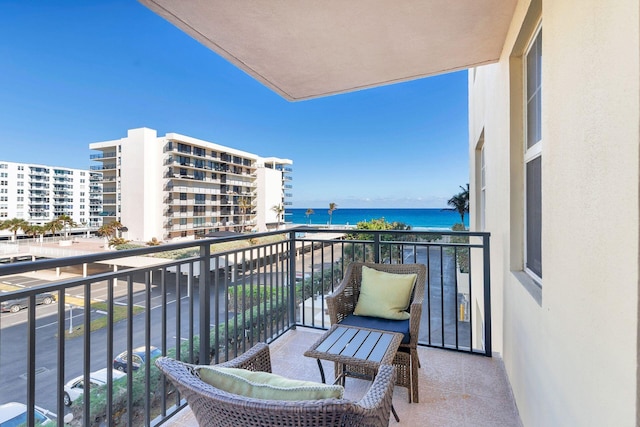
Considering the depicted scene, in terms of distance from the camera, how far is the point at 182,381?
36.9 inches

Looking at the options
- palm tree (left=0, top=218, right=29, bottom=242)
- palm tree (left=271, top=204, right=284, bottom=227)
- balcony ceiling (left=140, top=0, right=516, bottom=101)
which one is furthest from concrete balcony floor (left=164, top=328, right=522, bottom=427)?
palm tree (left=0, top=218, right=29, bottom=242)

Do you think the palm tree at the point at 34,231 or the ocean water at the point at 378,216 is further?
the ocean water at the point at 378,216

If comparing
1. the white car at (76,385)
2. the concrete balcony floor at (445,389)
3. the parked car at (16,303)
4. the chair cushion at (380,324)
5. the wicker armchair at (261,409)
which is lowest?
the white car at (76,385)

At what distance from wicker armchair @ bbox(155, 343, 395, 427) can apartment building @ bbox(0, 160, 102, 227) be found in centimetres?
4639

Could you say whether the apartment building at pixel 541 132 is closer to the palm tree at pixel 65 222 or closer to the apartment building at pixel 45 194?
the palm tree at pixel 65 222

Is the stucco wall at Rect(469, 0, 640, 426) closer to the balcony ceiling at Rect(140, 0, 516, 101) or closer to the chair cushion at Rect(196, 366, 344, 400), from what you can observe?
the balcony ceiling at Rect(140, 0, 516, 101)

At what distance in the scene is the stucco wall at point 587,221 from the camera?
2.38 ft

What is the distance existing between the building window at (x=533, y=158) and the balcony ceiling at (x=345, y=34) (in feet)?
1.28

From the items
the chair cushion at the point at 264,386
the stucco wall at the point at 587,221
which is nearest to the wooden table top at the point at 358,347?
the stucco wall at the point at 587,221

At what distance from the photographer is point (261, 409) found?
2.74 feet

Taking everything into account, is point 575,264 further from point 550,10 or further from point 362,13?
point 362,13

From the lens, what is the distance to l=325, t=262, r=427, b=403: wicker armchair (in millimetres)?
2191

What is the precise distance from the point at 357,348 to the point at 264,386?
121 centimetres

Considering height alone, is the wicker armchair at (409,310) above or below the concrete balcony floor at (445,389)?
above
